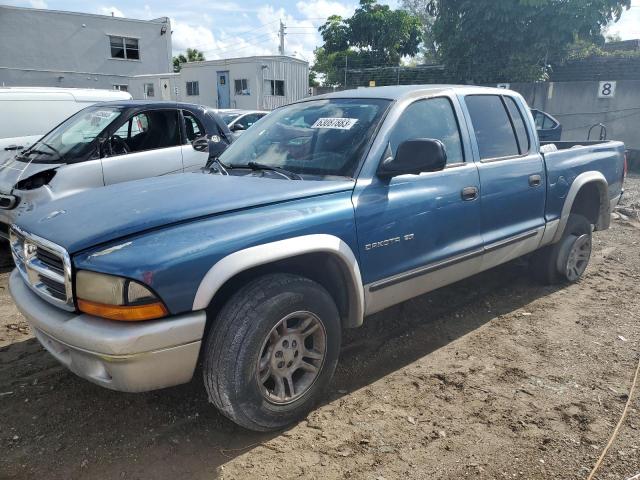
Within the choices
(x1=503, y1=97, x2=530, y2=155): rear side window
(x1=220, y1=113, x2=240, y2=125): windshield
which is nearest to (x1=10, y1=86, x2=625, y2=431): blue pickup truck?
(x1=503, y1=97, x2=530, y2=155): rear side window

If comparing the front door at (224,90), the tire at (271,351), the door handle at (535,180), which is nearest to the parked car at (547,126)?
the door handle at (535,180)

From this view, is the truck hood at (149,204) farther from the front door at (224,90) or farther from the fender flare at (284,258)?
the front door at (224,90)

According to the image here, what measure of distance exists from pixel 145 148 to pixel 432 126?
374 cm

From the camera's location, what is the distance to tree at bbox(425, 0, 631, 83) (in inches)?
624

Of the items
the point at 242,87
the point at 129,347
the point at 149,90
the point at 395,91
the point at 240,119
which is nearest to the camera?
the point at 129,347

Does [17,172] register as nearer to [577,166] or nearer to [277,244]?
[277,244]

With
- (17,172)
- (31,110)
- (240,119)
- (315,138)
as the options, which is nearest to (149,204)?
(315,138)

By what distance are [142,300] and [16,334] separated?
2331 mm

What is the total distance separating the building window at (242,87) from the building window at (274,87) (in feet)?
2.85

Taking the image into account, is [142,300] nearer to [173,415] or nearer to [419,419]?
[173,415]

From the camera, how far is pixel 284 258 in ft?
A: 8.54

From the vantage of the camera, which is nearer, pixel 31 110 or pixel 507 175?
pixel 507 175

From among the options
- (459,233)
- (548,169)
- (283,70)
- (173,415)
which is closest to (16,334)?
(173,415)

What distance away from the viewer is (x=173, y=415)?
2893 millimetres
